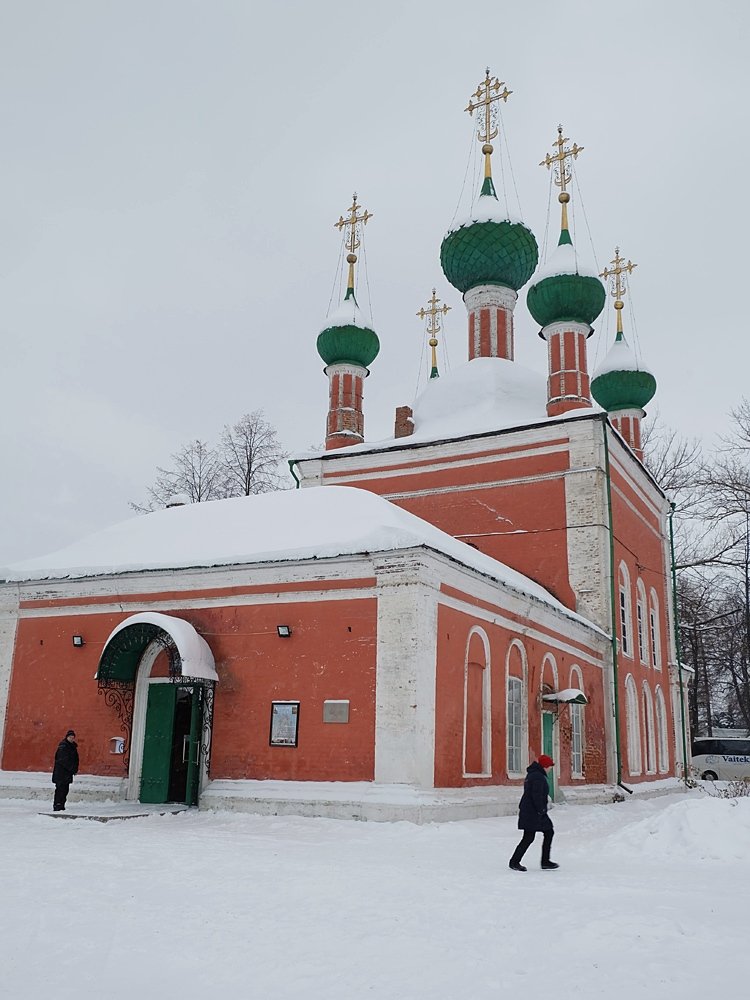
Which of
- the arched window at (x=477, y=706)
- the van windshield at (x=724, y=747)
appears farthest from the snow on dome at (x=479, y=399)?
the van windshield at (x=724, y=747)

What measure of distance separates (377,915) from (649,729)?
16280 mm

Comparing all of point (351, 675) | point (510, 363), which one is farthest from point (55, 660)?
point (510, 363)

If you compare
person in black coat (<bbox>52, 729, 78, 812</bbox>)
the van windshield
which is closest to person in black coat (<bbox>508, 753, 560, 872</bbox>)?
person in black coat (<bbox>52, 729, 78, 812</bbox>)

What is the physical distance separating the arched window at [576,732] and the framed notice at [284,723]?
20.5ft

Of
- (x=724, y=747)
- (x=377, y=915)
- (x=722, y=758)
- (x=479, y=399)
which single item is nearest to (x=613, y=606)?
(x=479, y=399)

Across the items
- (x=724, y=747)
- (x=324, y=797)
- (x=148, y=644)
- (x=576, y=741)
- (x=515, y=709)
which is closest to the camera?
(x=324, y=797)

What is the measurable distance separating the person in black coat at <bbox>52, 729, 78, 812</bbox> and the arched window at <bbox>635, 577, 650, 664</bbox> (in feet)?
40.8

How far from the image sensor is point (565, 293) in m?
20.2

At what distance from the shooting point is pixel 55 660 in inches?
560

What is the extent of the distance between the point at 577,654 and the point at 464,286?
952 cm

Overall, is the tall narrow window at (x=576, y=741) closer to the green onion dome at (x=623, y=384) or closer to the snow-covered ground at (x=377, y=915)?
the snow-covered ground at (x=377, y=915)

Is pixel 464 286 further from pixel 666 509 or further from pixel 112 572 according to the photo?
pixel 112 572

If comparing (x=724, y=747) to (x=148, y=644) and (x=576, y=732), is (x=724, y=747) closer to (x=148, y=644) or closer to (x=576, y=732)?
(x=576, y=732)

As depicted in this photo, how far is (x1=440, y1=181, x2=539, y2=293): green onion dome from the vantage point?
2141 centimetres
